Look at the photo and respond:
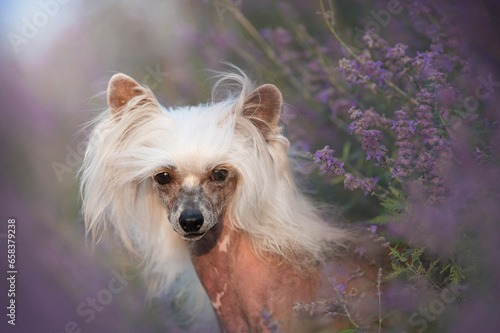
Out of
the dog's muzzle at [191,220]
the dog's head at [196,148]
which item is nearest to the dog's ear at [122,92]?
the dog's head at [196,148]

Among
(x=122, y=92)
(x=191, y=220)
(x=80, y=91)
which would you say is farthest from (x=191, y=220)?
(x=80, y=91)

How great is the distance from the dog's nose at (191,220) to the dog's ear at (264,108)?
0.37 metres

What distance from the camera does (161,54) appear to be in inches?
92.3

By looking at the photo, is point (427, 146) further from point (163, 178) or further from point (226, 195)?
point (163, 178)

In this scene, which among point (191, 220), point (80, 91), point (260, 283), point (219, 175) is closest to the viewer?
point (191, 220)

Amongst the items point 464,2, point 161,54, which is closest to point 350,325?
point 464,2

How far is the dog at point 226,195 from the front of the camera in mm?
1406

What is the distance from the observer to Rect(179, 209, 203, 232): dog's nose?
4.37 ft

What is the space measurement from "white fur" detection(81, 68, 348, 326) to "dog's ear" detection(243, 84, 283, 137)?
0.03 metres

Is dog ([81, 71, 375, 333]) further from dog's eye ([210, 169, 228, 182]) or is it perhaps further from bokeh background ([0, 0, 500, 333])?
bokeh background ([0, 0, 500, 333])

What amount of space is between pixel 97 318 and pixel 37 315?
26 cm

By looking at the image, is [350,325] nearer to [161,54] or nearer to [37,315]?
[37,315]

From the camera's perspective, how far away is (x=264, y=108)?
4.95 ft

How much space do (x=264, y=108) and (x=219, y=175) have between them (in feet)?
0.87
